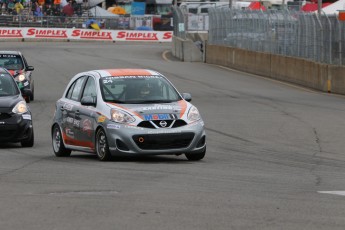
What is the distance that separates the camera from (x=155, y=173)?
13.0 m

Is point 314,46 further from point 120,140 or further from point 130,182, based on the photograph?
point 130,182

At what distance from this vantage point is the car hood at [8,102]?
17.8 meters

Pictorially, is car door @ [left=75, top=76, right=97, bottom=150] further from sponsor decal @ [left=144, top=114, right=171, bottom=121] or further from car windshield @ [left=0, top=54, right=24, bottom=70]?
car windshield @ [left=0, top=54, right=24, bottom=70]

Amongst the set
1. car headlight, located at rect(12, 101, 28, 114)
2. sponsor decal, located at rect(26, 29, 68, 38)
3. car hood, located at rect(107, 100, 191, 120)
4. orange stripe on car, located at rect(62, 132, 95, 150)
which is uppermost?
car hood, located at rect(107, 100, 191, 120)

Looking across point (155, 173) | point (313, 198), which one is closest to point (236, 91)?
point (155, 173)

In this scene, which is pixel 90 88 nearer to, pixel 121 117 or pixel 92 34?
pixel 121 117

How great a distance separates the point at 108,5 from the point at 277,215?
82349 millimetres

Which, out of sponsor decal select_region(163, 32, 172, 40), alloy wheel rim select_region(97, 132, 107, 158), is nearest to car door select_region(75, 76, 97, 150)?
alloy wheel rim select_region(97, 132, 107, 158)

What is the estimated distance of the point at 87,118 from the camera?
15.2 metres

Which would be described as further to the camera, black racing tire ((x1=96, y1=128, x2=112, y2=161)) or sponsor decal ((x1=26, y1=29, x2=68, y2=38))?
sponsor decal ((x1=26, y1=29, x2=68, y2=38))

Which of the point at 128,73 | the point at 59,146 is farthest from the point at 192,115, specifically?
the point at 59,146

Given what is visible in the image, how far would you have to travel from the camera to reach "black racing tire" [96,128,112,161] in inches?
575

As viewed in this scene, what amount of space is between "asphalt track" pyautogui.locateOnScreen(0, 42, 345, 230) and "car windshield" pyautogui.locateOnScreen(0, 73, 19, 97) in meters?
1.03

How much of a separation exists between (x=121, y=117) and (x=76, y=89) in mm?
1920
